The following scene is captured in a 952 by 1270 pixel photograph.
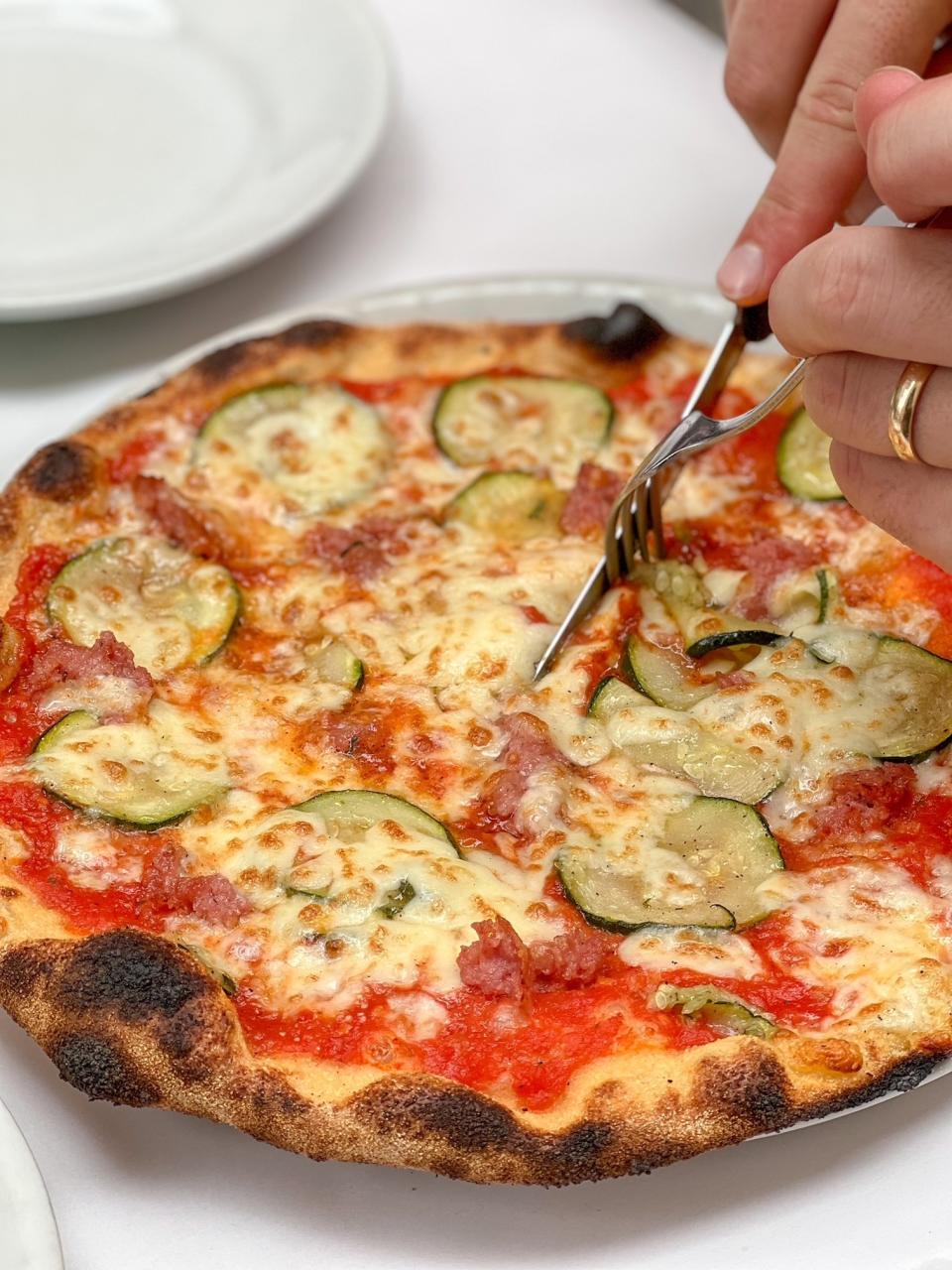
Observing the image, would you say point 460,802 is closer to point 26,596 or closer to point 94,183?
point 26,596

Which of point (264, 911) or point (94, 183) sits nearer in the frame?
point (264, 911)

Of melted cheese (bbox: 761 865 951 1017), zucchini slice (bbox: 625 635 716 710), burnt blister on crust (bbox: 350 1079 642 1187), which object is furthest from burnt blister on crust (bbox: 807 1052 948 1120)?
zucchini slice (bbox: 625 635 716 710)

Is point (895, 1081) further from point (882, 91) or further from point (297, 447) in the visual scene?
point (297, 447)

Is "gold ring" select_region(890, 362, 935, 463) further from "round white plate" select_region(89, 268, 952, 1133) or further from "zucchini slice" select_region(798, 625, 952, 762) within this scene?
"round white plate" select_region(89, 268, 952, 1133)

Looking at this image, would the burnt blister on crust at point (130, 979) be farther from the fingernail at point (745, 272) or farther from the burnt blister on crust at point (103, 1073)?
the fingernail at point (745, 272)

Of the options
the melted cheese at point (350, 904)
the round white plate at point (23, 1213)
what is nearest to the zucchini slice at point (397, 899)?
the melted cheese at point (350, 904)

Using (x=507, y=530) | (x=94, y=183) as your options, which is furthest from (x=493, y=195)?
(x=507, y=530)
